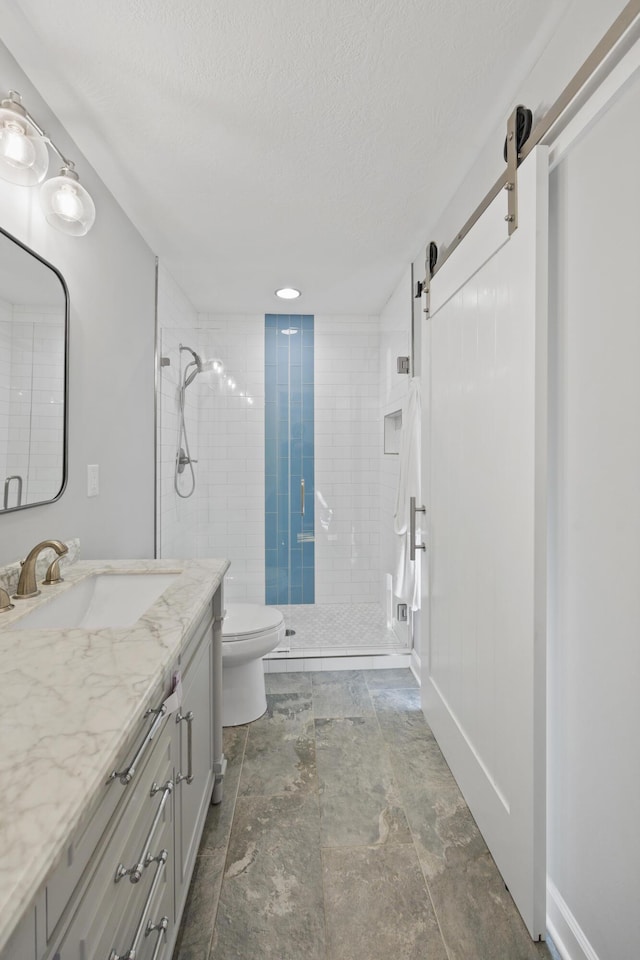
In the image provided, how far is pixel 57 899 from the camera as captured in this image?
1.84 ft

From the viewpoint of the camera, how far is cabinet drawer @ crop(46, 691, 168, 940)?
0.55 m

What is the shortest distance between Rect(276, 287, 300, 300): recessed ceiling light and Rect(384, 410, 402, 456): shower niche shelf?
3.44 ft

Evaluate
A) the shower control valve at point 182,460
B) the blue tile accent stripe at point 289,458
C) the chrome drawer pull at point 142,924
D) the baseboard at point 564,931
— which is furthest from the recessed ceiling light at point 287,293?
the baseboard at point 564,931

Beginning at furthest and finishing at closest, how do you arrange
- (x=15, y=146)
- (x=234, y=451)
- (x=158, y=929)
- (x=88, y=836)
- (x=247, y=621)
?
(x=234, y=451) → (x=247, y=621) → (x=15, y=146) → (x=158, y=929) → (x=88, y=836)

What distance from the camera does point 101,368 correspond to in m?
1.95

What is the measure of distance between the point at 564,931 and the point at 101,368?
230cm

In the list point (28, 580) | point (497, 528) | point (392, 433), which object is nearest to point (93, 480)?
point (28, 580)

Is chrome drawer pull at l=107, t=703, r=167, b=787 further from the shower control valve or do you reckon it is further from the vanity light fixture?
the shower control valve

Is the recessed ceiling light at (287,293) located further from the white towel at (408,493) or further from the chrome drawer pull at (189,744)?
the chrome drawer pull at (189,744)

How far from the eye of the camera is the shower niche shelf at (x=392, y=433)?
11.2ft

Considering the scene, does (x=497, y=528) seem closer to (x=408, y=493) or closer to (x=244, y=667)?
(x=408, y=493)

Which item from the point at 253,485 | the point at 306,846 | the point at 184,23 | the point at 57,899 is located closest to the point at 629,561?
the point at 57,899

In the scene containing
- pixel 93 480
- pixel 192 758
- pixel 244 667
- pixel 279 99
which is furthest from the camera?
pixel 244 667

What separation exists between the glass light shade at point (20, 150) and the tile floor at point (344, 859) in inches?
79.2
